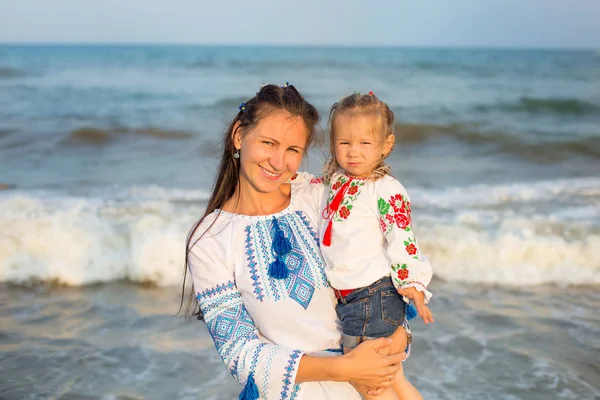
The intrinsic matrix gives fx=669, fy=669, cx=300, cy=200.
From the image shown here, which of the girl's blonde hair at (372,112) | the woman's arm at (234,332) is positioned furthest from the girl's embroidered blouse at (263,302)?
the girl's blonde hair at (372,112)

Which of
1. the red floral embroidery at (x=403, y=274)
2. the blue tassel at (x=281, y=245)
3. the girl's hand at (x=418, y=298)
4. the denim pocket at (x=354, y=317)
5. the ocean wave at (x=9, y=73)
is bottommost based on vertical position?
the denim pocket at (x=354, y=317)

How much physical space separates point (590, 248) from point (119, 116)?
10880mm

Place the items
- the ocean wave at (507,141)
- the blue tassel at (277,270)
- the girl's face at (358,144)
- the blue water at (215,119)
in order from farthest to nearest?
the ocean wave at (507,141)
the blue water at (215,119)
the girl's face at (358,144)
the blue tassel at (277,270)

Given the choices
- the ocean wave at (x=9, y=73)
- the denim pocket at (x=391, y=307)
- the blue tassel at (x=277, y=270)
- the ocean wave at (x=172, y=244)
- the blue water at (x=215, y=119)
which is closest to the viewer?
the blue tassel at (x=277, y=270)

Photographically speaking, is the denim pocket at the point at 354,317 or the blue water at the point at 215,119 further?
the blue water at the point at 215,119

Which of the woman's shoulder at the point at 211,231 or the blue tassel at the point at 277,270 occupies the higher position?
the woman's shoulder at the point at 211,231

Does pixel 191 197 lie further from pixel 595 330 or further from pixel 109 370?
pixel 595 330

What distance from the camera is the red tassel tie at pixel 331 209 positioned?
7.68 feet

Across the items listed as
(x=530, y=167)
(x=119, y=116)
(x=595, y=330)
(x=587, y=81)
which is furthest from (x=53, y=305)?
(x=587, y=81)

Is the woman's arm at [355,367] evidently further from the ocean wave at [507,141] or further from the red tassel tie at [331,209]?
the ocean wave at [507,141]

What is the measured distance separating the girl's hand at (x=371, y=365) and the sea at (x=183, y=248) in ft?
3.34

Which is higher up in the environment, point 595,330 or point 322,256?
point 322,256

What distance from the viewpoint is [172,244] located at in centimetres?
608

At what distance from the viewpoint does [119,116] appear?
1445cm
